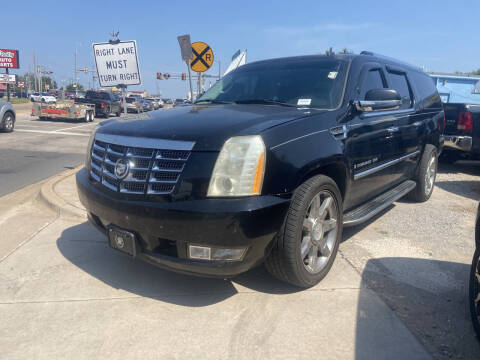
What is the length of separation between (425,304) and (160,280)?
2.03 m

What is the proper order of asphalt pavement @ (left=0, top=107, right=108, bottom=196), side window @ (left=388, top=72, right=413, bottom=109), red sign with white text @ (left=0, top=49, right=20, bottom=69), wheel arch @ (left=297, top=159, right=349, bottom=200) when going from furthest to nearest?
red sign with white text @ (left=0, top=49, right=20, bottom=69) → asphalt pavement @ (left=0, top=107, right=108, bottom=196) → side window @ (left=388, top=72, right=413, bottom=109) → wheel arch @ (left=297, top=159, right=349, bottom=200)

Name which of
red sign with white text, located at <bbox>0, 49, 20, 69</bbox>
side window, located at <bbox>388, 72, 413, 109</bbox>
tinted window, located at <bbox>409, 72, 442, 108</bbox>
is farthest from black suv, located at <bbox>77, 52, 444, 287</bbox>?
red sign with white text, located at <bbox>0, 49, 20, 69</bbox>

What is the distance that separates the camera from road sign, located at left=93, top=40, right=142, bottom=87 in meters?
6.70

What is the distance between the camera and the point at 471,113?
7648 mm

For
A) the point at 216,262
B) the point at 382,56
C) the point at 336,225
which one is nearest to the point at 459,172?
the point at 382,56

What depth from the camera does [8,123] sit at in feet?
46.0

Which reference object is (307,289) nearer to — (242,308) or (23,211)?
(242,308)

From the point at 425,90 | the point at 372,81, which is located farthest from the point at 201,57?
the point at 372,81

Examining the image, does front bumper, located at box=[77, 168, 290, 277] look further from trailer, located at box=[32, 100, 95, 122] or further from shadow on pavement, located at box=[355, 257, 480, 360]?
trailer, located at box=[32, 100, 95, 122]

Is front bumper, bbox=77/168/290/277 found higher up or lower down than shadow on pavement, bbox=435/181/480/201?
higher up

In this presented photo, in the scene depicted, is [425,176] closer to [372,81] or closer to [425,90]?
[425,90]

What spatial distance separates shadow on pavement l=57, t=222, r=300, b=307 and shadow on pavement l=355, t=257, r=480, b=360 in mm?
679

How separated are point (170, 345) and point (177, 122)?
1.52 m

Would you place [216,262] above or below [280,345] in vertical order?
above
